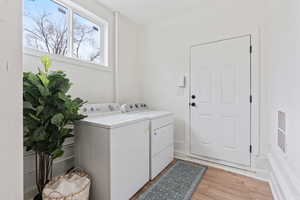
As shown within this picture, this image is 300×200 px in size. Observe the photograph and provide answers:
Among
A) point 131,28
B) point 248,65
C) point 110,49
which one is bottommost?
point 248,65

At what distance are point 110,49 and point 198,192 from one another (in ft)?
7.97

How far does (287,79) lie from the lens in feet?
4.03

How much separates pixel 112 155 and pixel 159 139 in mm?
838

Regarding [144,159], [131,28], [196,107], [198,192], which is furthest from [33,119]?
[131,28]

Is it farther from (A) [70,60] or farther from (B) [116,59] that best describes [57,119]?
(B) [116,59]

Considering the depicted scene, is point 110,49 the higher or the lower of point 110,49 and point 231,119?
the higher

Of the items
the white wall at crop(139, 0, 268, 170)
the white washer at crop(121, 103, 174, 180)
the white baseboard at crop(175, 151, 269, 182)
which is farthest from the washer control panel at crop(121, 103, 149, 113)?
the white baseboard at crop(175, 151, 269, 182)

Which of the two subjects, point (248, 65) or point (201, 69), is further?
point (201, 69)

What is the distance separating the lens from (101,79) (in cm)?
225

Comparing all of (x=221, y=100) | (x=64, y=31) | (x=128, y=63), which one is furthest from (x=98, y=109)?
(x=221, y=100)

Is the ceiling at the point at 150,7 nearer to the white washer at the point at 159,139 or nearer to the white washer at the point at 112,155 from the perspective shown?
the white washer at the point at 159,139

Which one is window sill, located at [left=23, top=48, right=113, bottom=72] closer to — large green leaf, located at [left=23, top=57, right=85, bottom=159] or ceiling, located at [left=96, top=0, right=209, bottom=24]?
large green leaf, located at [left=23, top=57, right=85, bottom=159]

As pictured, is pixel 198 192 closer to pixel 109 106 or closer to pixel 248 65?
pixel 109 106
